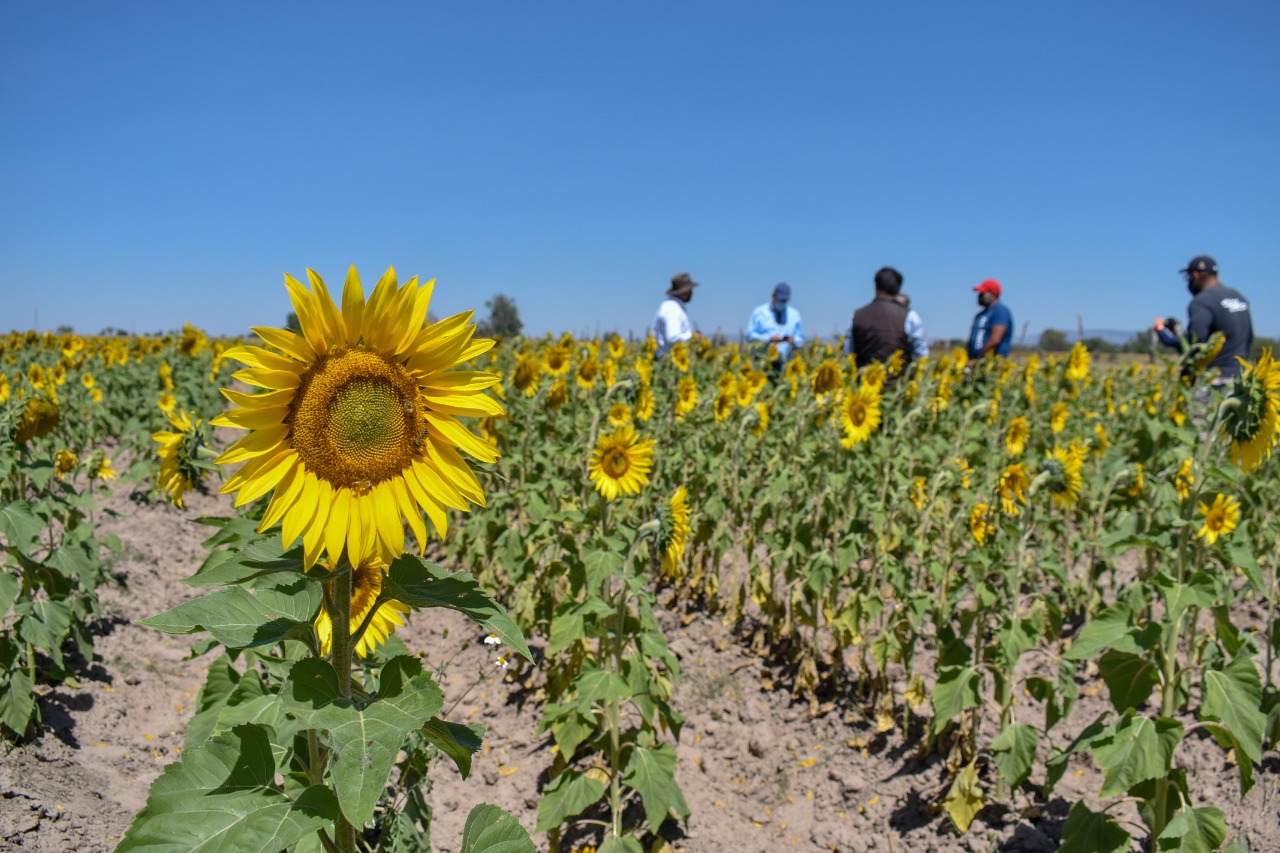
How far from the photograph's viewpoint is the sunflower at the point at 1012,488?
447 centimetres

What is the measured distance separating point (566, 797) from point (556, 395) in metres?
3.86

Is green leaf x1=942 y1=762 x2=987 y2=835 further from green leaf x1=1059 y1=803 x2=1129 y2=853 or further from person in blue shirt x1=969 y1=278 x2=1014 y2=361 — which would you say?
person in blue shirt x1=969 y1=278 x2=1014 y2=361

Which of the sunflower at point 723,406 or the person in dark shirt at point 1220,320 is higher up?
the person in dark shirt at point 1220,320

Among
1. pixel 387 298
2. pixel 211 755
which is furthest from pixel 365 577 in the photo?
pixel 387 298

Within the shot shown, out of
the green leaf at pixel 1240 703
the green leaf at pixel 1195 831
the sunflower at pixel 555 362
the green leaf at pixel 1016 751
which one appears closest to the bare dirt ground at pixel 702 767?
the green leaf at pixel 1016 751

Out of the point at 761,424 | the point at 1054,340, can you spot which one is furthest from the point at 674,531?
the point at 1054,340

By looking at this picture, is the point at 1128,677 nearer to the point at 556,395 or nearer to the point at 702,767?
the point at 702,767

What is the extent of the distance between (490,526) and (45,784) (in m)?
2.70

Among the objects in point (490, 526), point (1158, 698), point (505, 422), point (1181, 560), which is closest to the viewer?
point (1181, 560)

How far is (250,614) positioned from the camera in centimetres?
155

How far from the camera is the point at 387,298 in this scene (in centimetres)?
148

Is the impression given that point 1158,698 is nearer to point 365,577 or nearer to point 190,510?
point 365,577

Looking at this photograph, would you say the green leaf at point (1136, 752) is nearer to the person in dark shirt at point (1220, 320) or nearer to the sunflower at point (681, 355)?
the person in dark shirt at point (1220, 320)

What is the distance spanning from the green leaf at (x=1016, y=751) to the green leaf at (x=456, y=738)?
2516mm
